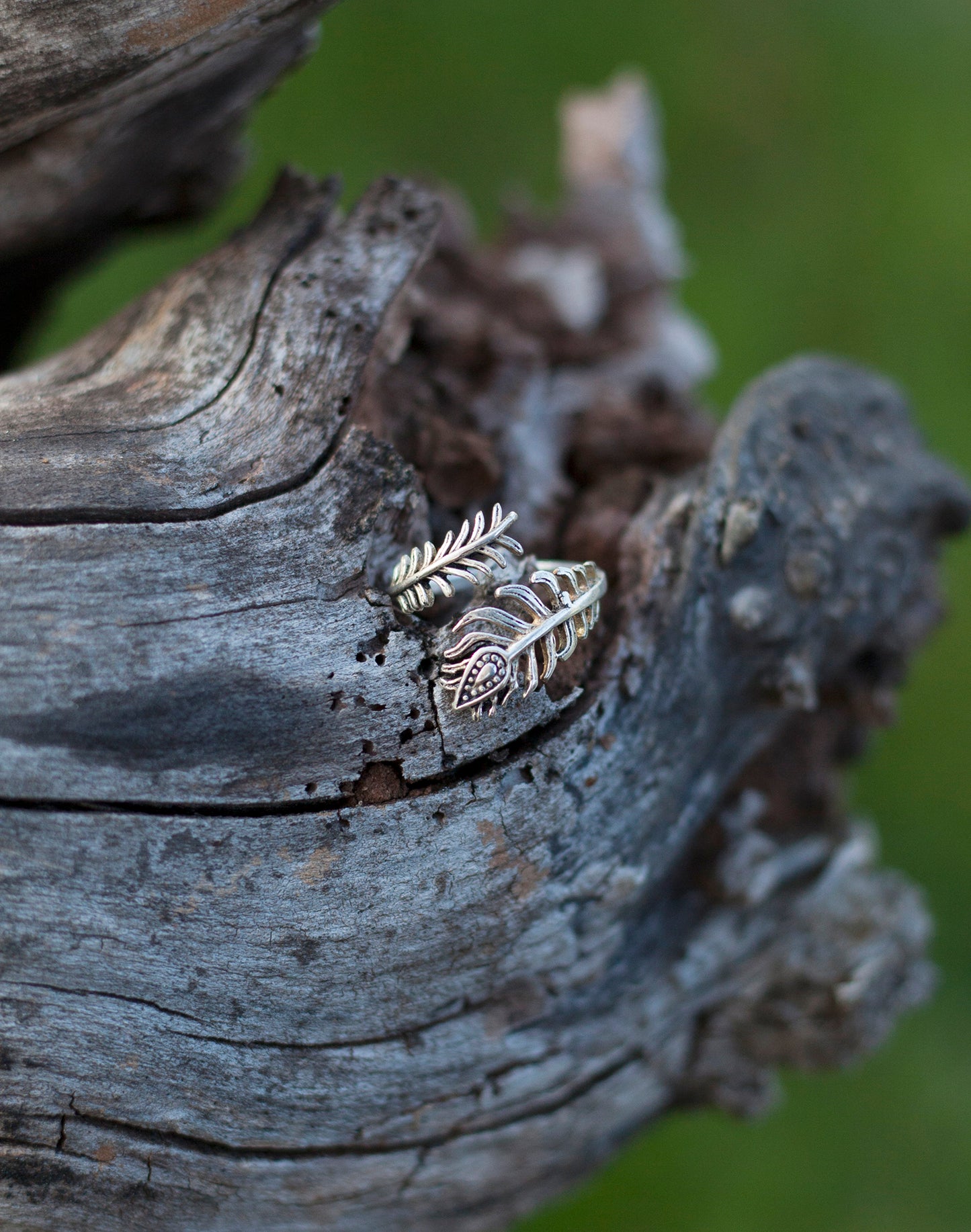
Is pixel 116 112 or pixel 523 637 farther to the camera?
pixel 116 112

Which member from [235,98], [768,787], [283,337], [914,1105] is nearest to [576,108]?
[235,98]

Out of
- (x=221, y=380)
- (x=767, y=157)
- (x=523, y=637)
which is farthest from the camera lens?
(x=767, y=157)

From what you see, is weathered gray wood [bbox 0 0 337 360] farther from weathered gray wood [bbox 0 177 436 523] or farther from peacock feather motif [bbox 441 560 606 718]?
peacock feather motif [bbox 441 560 606 718]

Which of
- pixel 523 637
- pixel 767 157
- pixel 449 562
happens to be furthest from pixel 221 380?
pixel 767 157

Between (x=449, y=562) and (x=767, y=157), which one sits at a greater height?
(x=767, y=157)

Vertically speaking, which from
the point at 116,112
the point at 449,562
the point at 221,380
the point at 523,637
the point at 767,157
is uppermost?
the point at 767,157

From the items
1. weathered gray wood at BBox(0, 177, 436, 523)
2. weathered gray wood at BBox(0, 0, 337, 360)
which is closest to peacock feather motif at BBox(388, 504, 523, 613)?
weathered gray wood at BBox(0, 177, 436, 523)

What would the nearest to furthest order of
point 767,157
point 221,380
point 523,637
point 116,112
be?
point 523,637 < point 221,380 < point 116,112 < point 767,157

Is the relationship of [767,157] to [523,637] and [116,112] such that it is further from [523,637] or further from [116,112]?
[523,637]

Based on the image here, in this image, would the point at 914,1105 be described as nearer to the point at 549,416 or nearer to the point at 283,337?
the point at 549,416
